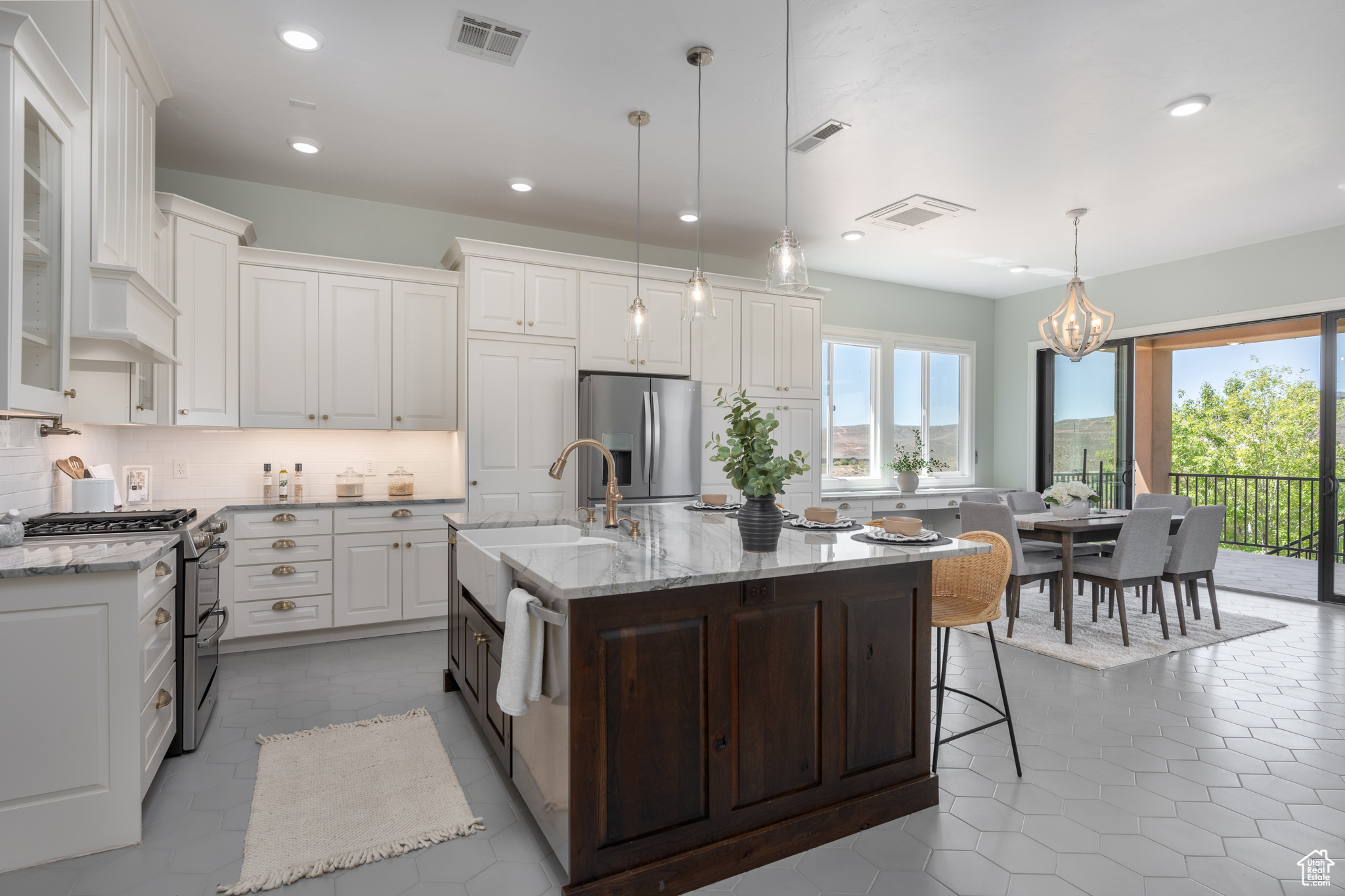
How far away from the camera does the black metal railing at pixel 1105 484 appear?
6.50 metres

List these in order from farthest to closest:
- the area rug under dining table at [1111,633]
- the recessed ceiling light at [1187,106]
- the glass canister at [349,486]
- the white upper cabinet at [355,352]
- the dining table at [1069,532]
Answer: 1. the glass canister at [349,486]
2. the white upper cabinet at [355,352]
3. the dining table at [1069,532]
4. the area rug under dining table at [1111,633]
5. the recessed ceiling light at [1187,106]

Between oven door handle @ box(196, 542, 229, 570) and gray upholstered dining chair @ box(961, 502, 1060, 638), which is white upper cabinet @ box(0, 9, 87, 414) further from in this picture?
gray upholstered dining chair @ box(961, 502, 1060, 638)

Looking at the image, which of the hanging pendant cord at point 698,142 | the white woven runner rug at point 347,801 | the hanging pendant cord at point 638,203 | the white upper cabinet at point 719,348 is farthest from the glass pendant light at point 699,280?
the white woven runner rug at point 347,801

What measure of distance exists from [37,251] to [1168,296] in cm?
746

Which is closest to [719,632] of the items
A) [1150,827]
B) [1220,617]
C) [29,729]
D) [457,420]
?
[1150,827]

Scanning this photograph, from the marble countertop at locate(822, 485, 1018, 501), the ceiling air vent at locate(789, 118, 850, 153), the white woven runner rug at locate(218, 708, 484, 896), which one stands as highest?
the ceiling air vent at locate(789, 118, 850, 153)

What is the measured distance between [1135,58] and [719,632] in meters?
2.99

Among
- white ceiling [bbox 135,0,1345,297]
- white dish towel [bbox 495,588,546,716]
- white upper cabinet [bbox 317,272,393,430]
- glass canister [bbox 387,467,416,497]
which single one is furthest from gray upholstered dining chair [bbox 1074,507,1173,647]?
white upper cabinet [bbox 317,272,393,430]

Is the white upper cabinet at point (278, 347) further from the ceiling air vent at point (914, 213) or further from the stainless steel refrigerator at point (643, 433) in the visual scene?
the ceiling air vent at point (914, 213)

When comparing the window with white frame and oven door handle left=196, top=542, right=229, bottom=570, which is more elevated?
the window with white frame

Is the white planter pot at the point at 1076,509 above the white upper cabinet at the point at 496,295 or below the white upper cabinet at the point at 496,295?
below

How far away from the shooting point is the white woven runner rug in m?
1.97

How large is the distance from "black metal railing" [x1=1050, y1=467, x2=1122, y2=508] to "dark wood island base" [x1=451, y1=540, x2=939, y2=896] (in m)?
Result: 5.31

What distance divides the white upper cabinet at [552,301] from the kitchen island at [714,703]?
8.54ft
